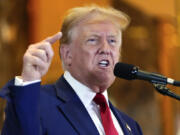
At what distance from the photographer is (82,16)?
2.46 m

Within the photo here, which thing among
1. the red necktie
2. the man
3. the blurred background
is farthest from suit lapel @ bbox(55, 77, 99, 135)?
the blurred background

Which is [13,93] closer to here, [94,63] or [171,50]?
[94,63]

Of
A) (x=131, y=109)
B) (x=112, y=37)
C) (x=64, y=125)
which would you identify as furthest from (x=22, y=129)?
(x=131, y=109)

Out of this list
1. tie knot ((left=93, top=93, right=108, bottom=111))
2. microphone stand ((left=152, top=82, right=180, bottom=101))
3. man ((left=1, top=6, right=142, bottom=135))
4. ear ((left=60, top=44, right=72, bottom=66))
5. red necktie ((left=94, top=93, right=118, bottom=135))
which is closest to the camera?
microphone stand ((left=152, top=82, right=180, bottom=101))

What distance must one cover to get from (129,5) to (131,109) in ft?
3.72

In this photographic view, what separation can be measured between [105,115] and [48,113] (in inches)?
15.0

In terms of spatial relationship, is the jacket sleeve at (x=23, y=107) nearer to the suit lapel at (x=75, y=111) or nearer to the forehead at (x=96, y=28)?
the suit lapel at (x=75, y=111)

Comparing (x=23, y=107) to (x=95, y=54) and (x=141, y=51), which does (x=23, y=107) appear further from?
(x=141, y=51)

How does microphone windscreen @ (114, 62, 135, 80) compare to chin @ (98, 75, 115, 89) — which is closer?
microphone windscreen @ (114, 62, 135, 80)

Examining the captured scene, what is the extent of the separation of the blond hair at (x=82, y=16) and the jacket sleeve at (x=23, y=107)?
0.80 meters

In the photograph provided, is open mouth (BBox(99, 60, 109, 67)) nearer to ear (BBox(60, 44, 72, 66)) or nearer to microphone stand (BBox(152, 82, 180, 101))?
ear (BBox(60, 44, 72, 66))

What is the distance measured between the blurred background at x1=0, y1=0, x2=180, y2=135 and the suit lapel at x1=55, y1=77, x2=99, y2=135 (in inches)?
95.4

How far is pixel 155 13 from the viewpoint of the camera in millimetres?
4801

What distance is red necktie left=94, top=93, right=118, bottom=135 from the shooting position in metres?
2.28
